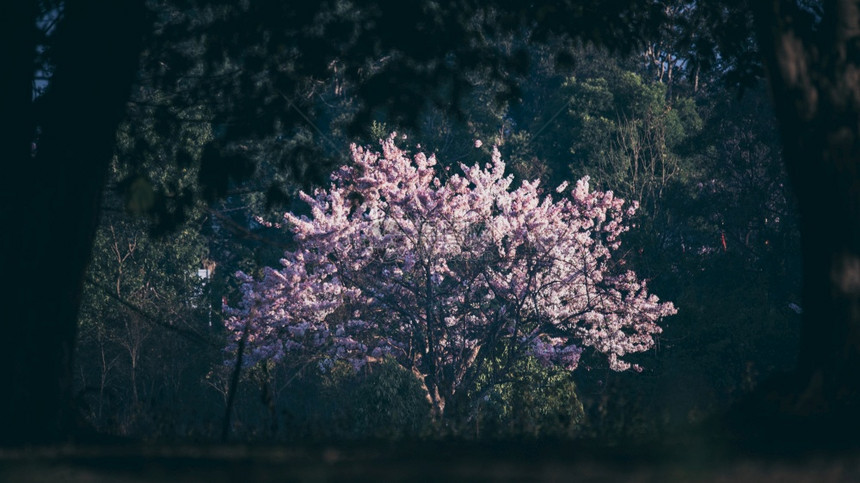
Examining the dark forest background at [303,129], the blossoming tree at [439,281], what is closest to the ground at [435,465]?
the dark forest background at [303,129]

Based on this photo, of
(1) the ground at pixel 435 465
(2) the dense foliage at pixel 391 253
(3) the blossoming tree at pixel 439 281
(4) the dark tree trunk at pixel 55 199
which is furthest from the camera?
(3) the blossoming tree at pixel 439 281

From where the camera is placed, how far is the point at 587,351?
30297mm

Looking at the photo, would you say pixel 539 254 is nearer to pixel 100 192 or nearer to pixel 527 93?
pixel 100 192

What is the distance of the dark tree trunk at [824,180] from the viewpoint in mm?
6465

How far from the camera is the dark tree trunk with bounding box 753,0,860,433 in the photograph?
6465 mm

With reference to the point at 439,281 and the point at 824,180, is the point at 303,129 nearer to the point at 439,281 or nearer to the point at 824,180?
the point at 824,180

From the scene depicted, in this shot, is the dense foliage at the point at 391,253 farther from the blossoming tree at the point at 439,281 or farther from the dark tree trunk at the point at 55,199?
the dark tree trunk at the point at 55,199

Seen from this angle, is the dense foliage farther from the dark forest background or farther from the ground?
the ground

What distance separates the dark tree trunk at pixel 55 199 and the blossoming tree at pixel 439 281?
1490 centimetres

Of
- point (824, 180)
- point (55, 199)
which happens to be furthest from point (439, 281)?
point (824, 180)

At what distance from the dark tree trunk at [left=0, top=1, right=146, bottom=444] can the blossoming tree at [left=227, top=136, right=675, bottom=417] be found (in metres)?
14.9

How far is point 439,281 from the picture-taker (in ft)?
81.4

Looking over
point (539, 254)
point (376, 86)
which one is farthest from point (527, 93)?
point (376, 86)

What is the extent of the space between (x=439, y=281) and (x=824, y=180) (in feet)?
60.6
